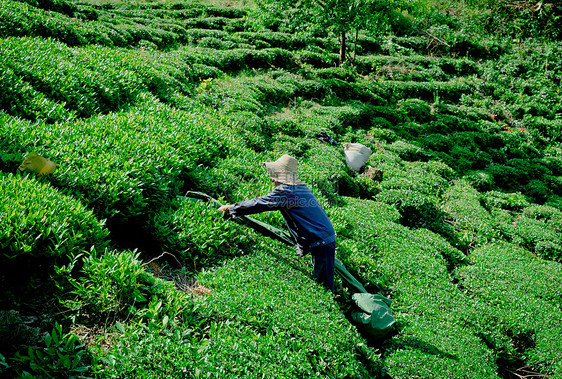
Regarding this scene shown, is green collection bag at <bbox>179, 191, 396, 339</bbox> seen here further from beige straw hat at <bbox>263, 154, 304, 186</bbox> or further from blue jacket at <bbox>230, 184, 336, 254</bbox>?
beige straw hat at <bbox>263, 154, 304, 186</bbox>

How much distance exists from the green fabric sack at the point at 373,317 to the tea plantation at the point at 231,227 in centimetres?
21

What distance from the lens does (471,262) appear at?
7.95 meters

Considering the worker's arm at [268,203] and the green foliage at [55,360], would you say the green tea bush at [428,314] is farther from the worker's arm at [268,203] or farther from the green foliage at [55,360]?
the green foliage at [55,360]

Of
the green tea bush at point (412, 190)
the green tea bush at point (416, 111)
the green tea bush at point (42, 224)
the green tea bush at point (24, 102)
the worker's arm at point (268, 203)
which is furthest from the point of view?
the green tea bush at point (416, 111)

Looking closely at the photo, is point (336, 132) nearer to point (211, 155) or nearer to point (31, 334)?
point (211, 155)

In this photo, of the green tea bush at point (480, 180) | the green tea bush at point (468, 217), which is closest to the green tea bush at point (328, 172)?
the green tea bush at point (468, 217)

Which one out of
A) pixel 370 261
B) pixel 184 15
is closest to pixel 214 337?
pixel 370 261

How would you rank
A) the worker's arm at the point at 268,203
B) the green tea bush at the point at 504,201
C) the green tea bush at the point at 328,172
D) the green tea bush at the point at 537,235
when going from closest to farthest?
the worker's arm at the point at 268,203 < the green tea bush at the point at 328,172 < the green tea bush at the point at 537,235 < the green tea bush at the point at 504,201

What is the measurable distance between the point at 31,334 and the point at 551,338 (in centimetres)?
771

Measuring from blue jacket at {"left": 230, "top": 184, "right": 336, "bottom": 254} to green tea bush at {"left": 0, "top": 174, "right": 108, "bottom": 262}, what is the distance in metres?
1.80

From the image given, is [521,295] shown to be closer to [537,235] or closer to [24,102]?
[537,235]

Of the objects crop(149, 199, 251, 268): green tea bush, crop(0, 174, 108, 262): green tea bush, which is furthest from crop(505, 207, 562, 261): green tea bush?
crop(0, 174, 108, 262): green tea bush

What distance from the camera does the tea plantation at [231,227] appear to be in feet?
10.7

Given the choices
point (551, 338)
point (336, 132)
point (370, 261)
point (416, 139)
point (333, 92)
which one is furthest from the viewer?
point (333, 92)
